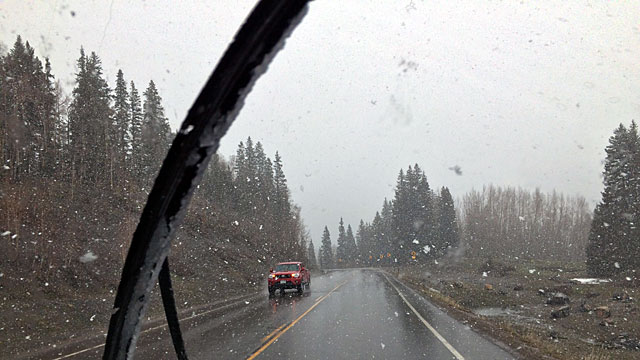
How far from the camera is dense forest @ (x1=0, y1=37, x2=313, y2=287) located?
20000 mm

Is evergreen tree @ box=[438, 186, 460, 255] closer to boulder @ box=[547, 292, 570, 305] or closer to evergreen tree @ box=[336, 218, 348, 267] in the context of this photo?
boulder @ box=[547, 292, 570, 305]

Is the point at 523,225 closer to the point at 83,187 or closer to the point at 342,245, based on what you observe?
the point at 342,245

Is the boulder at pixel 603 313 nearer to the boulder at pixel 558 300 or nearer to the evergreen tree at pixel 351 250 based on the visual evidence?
the boulder at pixel 558 300

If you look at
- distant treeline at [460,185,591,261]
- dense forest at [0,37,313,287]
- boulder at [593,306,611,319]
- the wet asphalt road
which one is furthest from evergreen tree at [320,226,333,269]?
the wet asphalt road

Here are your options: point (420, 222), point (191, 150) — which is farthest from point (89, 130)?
point (420, 222)

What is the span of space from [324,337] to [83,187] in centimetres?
3407

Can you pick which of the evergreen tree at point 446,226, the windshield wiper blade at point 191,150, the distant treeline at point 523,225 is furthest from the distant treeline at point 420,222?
the windshield wiper blade at point 191,150

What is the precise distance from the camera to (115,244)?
24.7 meters

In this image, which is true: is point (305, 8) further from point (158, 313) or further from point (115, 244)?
point (115, 244)

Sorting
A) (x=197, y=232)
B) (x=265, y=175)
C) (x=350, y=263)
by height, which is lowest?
(x=350, y=263)

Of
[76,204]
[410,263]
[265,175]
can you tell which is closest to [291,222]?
[265,175]

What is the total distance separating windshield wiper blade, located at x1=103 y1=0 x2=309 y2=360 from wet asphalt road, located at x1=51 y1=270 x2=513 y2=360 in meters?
7.32

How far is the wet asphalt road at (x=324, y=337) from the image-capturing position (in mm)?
8859

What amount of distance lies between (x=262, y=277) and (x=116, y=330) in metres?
39.8
